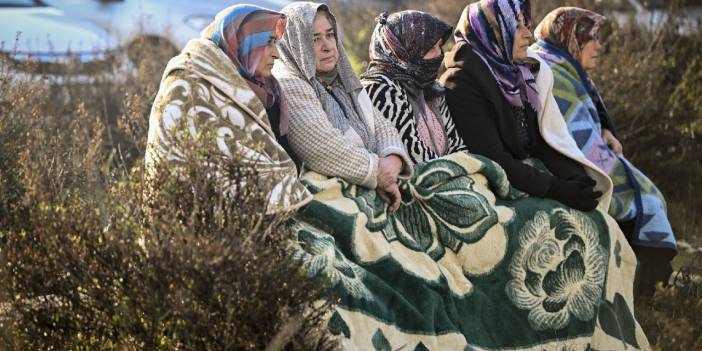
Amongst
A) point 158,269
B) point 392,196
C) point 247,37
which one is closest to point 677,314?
point 392,196

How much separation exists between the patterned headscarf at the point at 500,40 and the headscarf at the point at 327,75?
0.88m

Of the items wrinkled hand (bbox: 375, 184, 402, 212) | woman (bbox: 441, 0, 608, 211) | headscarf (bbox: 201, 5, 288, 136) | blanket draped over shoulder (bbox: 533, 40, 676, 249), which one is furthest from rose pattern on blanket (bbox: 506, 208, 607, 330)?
headscarf (bbox: 201, 5, 288, 136)

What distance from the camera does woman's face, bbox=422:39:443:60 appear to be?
18.1 ft

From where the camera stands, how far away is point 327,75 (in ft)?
16.9

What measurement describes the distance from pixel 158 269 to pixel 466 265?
1.85 m

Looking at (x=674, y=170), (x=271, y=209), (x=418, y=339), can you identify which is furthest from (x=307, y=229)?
(x=674, y=170)

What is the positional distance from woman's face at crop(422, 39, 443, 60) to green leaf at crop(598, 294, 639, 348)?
1.40 m

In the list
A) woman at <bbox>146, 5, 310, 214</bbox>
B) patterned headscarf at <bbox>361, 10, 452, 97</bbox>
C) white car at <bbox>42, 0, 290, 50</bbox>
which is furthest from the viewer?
white car at <bbox>42, 0, 290, 50</bbox>

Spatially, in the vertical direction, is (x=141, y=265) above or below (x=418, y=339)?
above

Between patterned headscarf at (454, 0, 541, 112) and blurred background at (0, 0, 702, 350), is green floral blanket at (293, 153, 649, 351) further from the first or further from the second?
patterned headscarf at (454, 0, 541, 112)

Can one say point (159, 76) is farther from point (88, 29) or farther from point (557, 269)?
point (557, 269)

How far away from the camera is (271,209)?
4.06 m

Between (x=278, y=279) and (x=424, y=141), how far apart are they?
214 cm

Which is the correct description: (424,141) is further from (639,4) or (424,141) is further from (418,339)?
(639,4)
